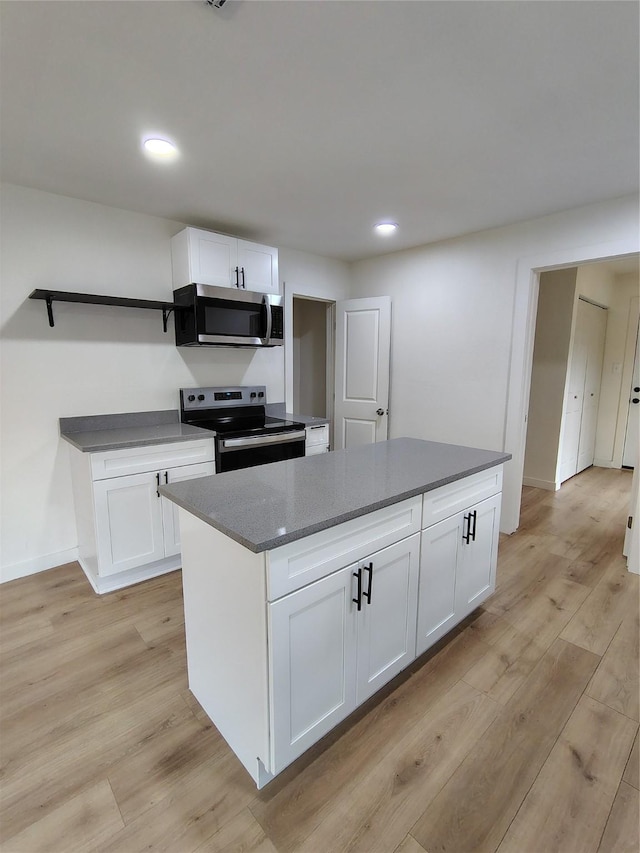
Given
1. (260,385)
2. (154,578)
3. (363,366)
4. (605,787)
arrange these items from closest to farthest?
(605,787) < (154,578) < (260,385) < (363,366)

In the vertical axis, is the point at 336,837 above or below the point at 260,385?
below

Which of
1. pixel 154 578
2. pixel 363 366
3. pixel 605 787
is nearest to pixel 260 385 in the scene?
pixel 363 366

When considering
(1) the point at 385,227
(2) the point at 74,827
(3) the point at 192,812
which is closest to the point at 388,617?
(3) the point at 192,812

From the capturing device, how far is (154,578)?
2.67 metres

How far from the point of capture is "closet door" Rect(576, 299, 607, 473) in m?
4.81

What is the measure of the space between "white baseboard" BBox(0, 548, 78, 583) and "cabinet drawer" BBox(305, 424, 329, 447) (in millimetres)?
1849

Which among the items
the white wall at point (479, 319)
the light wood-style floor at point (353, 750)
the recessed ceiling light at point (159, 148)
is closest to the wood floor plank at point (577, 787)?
the light wood-style floor at point (353, 750)

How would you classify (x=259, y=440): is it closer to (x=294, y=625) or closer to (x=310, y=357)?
(x=294, y=625)

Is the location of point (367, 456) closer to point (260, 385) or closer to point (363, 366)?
point (260, 385)

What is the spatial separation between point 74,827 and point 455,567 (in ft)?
5.39

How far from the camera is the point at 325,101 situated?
166 centimetres

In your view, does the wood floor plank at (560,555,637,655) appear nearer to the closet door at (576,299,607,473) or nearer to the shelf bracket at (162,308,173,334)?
the closet door at (576,299,607,473)

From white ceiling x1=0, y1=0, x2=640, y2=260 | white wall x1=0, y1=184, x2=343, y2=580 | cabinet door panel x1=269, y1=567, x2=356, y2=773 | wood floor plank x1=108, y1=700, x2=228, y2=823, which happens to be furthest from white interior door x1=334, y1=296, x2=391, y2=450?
wood floor plank x1=108, y1=700, x2=228, y2=823

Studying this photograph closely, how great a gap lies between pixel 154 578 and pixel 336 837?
6.13 feet
